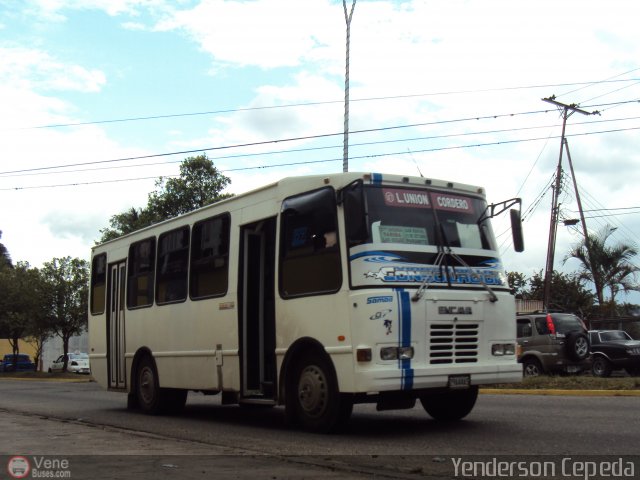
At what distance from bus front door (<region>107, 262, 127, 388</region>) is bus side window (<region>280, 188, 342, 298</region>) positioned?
5.66 meters

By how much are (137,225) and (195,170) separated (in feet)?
13.9

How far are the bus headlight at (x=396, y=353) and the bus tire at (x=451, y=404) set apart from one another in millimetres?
1591

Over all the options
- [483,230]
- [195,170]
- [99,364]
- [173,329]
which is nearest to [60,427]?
[173,329]

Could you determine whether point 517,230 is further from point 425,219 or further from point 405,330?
point 405,330

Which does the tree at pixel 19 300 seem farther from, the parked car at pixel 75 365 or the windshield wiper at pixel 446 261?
the windshield wiper at pixel 446 261

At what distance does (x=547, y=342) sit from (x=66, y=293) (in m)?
28.2

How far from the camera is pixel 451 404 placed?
397 inches

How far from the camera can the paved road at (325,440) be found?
6894mm

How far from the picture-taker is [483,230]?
9695 millimetres

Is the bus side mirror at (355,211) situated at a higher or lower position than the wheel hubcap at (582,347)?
higher

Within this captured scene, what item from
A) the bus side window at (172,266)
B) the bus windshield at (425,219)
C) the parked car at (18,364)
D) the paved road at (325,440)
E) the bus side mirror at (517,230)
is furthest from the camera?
the parked car at (18,364)

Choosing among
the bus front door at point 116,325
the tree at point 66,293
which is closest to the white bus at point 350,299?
the bus front door at point 116,325

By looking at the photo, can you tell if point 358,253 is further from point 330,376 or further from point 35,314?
point 35,314


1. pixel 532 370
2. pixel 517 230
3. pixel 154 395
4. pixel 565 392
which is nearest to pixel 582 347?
pixel 532 370
